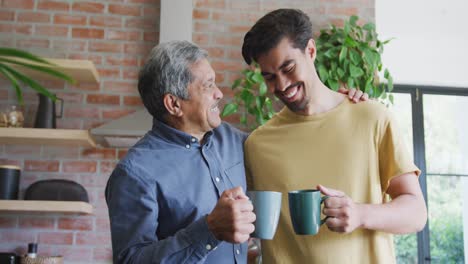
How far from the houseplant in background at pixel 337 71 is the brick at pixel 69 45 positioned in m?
1.03

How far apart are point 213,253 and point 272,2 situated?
259 cm

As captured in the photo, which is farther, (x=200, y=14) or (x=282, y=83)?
(x=200, y=14)

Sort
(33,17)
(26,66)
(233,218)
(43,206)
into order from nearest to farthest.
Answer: (26,66), (233,218), (43,206), (33,17)

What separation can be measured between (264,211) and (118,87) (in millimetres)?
2557

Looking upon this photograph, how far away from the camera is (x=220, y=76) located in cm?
341

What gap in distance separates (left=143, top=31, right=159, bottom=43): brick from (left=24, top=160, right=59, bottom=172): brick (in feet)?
3.16

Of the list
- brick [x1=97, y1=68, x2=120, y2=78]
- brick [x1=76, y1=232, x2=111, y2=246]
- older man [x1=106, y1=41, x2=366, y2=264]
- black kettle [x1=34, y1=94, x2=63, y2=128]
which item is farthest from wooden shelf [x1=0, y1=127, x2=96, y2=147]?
older man [x1=106, y1=41, x2=366, y2=264]

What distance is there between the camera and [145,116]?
3.12m

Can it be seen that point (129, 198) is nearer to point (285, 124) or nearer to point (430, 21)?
point (285, 124)

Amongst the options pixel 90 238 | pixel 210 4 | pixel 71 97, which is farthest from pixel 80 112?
pixel 210 4

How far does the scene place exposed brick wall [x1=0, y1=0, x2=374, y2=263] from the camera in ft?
10.8

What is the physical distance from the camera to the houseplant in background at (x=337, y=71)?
314cm

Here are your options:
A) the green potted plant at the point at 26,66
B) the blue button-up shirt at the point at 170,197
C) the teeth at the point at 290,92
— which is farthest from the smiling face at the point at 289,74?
the green potted plant at the point at 26,66

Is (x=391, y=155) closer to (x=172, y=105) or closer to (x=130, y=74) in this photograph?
(x=172, y=105)
